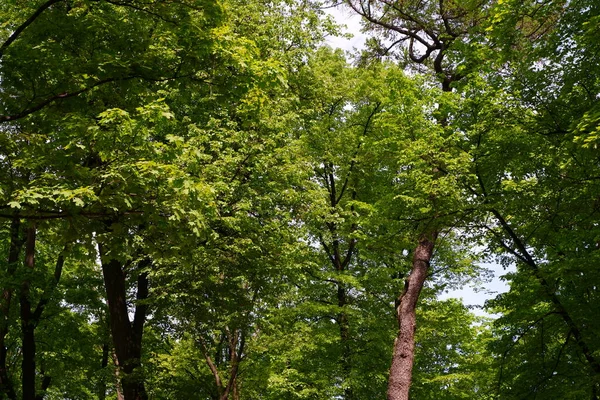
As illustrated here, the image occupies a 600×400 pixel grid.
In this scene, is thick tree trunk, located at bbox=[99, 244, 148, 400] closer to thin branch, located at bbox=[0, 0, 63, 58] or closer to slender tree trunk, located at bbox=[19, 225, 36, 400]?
slender tree trunk, located at bbox=[19, 225, 36, 400]

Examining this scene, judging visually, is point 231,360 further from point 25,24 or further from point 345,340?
point 25,24

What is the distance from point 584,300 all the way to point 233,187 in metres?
7.87

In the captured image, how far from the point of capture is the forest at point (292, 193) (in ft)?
22.4

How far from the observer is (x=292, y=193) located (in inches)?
540

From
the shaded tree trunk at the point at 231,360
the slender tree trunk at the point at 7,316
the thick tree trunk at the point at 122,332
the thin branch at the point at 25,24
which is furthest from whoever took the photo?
the shaded tree trunk at the point at 231,360

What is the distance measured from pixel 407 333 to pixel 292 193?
14.6 ft

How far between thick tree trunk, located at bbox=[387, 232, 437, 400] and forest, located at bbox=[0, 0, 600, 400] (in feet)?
0.17

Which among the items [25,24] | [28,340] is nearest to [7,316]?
[28,340]

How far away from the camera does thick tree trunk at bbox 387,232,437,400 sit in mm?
12398

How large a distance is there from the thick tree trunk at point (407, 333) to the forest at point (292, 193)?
0.17 feet

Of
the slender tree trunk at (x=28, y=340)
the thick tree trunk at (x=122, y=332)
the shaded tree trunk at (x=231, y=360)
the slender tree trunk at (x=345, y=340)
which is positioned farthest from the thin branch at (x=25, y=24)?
the slender tree trunk at (x=345, y=340)

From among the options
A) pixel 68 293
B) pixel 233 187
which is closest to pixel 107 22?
pixel 233 187

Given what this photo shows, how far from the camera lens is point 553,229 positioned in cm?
1009

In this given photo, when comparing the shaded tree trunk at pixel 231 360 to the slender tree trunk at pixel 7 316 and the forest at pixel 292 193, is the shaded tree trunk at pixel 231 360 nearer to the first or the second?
the forest at pixel 292 193
